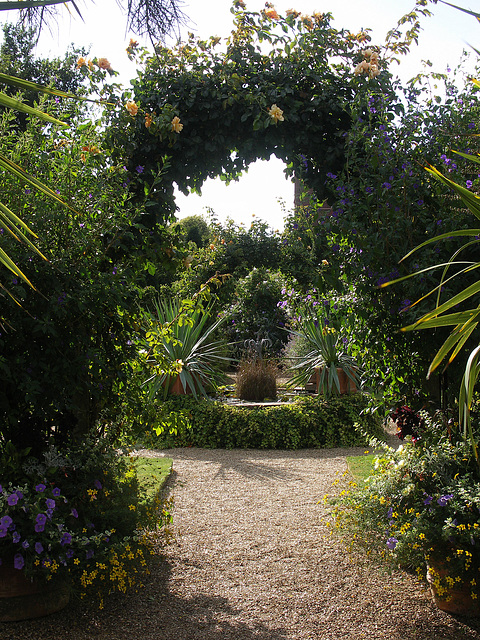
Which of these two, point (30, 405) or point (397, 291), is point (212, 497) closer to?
point (30, 405)

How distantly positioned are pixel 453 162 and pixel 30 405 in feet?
8.59

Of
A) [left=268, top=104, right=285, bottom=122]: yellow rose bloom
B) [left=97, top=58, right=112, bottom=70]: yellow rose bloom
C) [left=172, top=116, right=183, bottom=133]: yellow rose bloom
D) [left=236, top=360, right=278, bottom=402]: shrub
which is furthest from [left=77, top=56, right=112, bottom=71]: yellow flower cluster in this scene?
[left=236, top=360, right=278, bottom=402]: shrub

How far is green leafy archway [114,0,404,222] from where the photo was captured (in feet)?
10.7

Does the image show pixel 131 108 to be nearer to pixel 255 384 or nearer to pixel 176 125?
pixel 176 125

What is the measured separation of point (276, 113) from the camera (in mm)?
3150

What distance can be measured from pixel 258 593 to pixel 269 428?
10.7 feet

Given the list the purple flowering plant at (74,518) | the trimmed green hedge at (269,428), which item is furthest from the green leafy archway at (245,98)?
the trimmed green hedge at (269,428)

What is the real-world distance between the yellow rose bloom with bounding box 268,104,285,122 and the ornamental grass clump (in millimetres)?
1893

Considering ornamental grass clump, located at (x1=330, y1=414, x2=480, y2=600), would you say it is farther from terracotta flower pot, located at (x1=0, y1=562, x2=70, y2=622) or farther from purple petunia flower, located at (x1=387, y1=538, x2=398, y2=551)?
terracotta flower pot, located at (x1=0, y1=562, x2=70, y2=622)

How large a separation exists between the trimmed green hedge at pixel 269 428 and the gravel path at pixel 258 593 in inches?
70.1

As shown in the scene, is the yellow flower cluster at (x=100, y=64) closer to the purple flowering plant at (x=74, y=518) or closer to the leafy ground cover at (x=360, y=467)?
the purple flowering plant at (x=74, y=518)

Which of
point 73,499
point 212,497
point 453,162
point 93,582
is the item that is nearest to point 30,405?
point 73,499

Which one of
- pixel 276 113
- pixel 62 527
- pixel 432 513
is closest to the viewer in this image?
pixel 62 527

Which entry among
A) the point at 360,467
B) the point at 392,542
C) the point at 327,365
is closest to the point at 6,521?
the point at 392,542
